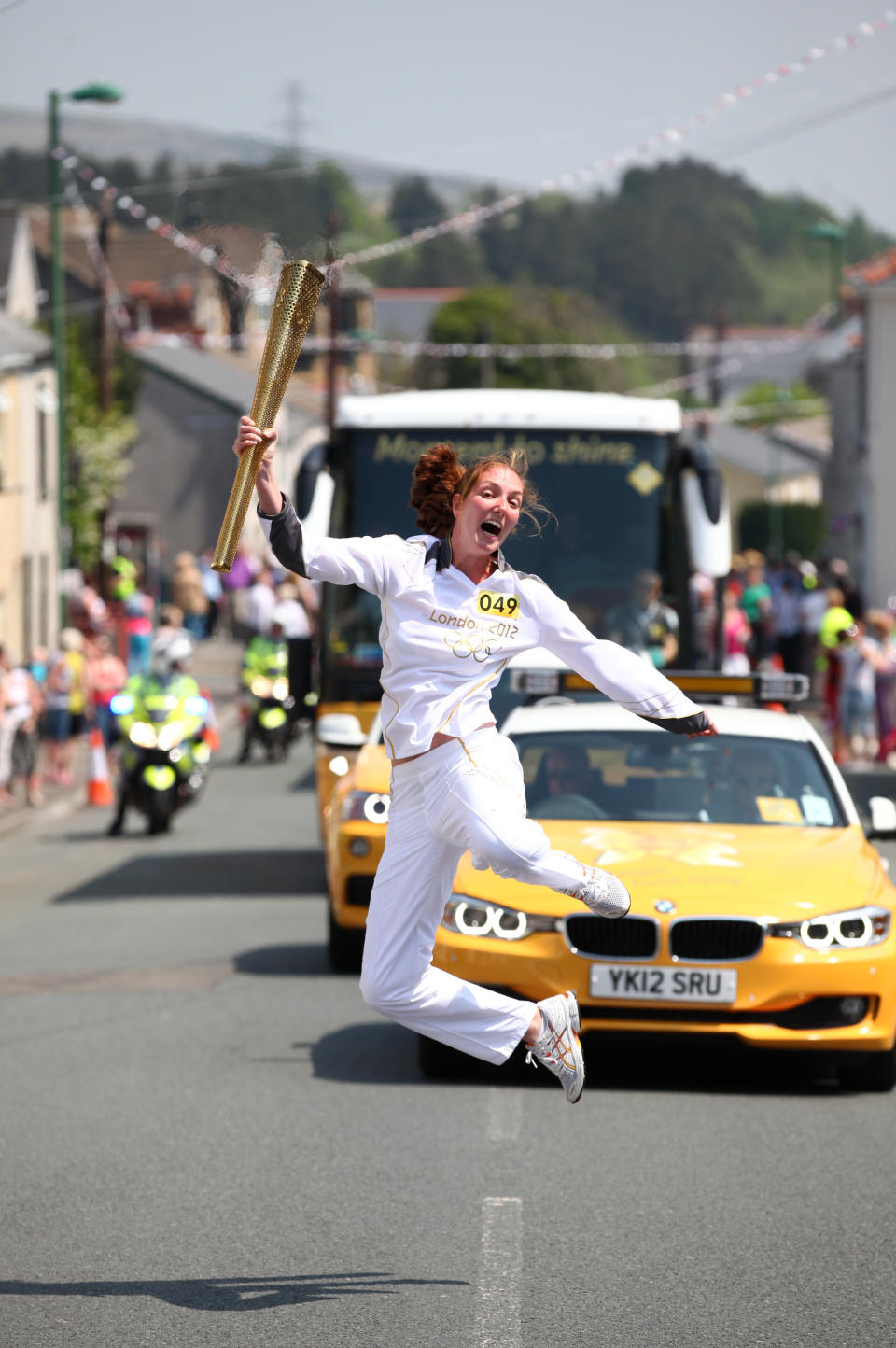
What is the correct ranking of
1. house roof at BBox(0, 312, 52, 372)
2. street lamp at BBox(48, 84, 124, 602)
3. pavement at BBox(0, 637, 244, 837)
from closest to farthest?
pavement at BBox(0, 637, 244, 837) → street lamp at BBox(48, 84, 124, 602) → house roof at BBox(0, 312, 52, 372)

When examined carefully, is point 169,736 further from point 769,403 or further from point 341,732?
point 769,403

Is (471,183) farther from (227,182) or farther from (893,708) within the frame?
(227,182)

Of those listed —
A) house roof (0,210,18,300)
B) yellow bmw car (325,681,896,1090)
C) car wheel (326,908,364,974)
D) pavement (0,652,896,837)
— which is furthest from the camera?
house roof (0,210,18,300)

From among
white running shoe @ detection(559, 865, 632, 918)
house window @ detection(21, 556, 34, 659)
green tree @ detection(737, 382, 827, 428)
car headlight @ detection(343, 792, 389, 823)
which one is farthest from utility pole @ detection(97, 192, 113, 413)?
green tree @ detection(737, 382, 827, 428)

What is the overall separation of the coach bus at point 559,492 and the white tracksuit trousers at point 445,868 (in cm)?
814

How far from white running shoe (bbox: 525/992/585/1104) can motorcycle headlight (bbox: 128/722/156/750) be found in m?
14.1

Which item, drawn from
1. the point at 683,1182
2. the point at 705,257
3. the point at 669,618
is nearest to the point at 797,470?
the point at 705,257

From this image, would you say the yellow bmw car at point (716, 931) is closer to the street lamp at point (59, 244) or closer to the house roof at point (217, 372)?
the street lamp at point (59, 244)

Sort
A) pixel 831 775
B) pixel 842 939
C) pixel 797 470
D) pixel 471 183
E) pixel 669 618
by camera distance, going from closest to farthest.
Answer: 1. pixel 842 939
2. pixel 831 775
3. pixel 669 618
4. pixel 797 470
5. pixel 471 183

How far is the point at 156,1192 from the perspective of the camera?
263 inches

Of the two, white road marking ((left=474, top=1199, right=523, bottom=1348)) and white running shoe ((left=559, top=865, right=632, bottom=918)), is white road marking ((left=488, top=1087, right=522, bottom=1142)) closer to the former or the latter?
white road marking ((left=474, top=1199, right=523, bottom=1348))

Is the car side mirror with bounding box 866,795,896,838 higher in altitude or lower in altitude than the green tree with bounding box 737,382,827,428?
lower

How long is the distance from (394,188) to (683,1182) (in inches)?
6666

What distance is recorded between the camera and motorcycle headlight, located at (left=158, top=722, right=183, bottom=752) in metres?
19.8
